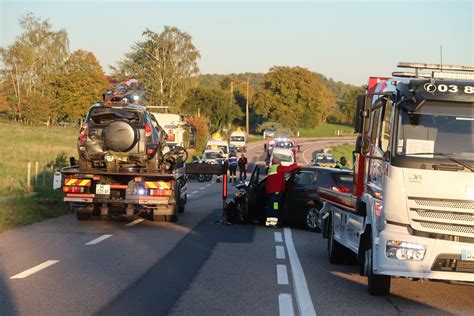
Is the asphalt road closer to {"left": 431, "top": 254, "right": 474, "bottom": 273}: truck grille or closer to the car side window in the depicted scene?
{"left": 431, "top": 254, "right": 474, "bottom": 273}: truck grille

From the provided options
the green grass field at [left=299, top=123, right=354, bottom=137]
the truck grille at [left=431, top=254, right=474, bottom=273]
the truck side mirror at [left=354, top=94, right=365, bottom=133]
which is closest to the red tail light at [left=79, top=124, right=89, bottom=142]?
the truck side mirror at [left=354, top=94, right=365, bottom=133]

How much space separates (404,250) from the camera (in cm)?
802

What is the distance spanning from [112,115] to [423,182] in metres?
10.4

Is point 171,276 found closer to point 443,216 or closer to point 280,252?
point 280,252

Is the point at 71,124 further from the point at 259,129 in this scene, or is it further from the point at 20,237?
the point at 20,237

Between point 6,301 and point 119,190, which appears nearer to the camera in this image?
point 6,301

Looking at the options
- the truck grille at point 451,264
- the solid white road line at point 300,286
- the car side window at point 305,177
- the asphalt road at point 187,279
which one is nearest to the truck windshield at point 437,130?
the truck grille at point 451,264

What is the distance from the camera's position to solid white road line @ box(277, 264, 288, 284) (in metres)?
9.64

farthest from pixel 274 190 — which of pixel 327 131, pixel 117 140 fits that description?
pixel 327 131

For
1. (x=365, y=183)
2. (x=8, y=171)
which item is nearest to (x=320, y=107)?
(x=8, y=171)

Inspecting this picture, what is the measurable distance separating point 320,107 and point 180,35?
42.8 m

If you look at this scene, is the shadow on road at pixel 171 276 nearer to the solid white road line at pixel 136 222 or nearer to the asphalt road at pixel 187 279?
the asphalt road at pixel 187 279

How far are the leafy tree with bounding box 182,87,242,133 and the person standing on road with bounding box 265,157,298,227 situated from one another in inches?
3027

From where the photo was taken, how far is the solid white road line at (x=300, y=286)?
7.79 m
